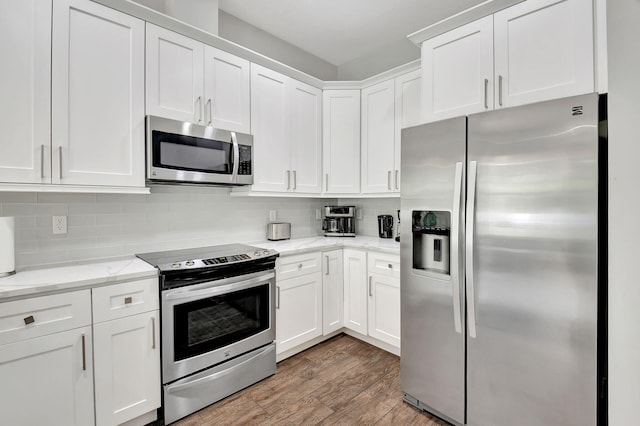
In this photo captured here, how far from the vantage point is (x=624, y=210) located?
1.49ft

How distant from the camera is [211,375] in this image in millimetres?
2027

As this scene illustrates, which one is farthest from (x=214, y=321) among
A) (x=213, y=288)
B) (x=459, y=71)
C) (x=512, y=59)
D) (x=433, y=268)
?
(x=512, y=59)

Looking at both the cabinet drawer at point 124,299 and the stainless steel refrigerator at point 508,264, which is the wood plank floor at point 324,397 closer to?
the stainless steel refrigerator at point 508,264

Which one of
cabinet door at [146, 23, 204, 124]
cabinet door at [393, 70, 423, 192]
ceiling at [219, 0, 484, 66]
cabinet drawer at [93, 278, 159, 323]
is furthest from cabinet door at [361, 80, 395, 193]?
cabinet drawer at [93, 278, 159, 323]

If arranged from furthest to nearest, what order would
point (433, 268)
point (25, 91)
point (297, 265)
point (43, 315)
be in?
point (297, 265) → point (433, 268) → point (25, 91) → point (43, 315)

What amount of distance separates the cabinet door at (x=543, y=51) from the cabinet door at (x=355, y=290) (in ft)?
5.38

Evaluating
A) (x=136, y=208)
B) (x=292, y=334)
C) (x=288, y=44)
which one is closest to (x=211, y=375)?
(x=292, y=334)

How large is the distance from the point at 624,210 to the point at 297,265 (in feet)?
7.49

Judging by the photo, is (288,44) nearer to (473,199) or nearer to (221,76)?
(221,76)

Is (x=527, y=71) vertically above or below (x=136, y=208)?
above

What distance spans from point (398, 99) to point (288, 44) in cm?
140

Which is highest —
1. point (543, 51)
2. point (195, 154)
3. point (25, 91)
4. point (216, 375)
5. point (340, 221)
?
point (543, 51)

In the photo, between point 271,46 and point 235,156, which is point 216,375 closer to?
point 235,156

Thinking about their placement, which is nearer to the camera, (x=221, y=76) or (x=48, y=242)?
(x=48, y=242)
